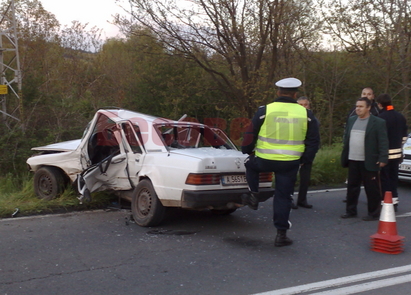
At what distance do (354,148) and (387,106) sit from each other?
1.12m

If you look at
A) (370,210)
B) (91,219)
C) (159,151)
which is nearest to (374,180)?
(370,210)

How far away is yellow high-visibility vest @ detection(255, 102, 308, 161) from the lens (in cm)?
527

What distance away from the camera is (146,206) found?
20.3ft

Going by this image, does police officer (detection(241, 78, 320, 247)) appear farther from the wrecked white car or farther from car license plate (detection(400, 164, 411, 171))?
car license plate (detection(400, 164, 411, 171))

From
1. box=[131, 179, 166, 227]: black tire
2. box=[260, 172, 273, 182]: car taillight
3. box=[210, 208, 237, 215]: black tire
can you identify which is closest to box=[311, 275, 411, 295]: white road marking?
box=[260, 172, 273, 182]: car taillight

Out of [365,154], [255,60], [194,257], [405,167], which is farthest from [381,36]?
[194,257]

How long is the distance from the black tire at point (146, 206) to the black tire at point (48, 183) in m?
1.78

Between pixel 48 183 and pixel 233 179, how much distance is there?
339cm

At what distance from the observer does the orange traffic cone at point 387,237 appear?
5.21 m

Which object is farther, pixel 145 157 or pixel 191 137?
pixel 191 137

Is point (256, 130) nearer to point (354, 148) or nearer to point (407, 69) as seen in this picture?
point (354, 148)

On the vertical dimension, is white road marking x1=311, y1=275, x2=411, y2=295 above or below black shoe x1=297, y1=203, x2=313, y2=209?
below

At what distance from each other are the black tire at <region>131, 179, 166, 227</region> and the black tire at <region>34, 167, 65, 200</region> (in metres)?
1.78

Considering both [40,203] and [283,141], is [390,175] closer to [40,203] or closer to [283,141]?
[283,141]
